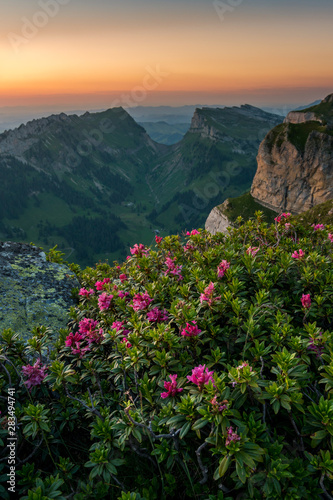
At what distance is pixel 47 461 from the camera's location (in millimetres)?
5434

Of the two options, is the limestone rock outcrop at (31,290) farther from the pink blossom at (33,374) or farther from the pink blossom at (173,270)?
the pink blossom at (173,270)

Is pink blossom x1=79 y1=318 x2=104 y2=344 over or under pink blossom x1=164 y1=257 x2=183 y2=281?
under

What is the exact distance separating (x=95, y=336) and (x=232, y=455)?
147 inches

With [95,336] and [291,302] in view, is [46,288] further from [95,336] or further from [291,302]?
[291,302]

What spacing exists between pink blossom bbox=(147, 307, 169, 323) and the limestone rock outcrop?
399cm

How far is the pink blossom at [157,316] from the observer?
6320 millimetres

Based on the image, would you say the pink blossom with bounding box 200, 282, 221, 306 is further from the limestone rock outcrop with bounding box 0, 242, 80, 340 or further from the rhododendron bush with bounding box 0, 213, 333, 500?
the limestone rock outcrop with bounding box 0, 242, 80, 340

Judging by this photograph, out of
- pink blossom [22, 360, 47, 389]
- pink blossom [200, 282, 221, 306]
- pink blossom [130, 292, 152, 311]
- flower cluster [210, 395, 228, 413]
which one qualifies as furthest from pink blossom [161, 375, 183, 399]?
pink blossom [22, 360, 47, 389]

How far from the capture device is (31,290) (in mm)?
10227

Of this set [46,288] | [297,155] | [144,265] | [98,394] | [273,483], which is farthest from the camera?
[297,155]

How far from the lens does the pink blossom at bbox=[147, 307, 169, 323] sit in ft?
20.7

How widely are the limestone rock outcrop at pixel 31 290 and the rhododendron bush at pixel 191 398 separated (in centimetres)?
174

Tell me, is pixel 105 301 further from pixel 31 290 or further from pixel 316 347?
pixel 316 347

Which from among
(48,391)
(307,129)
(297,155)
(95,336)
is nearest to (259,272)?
(95,336)
